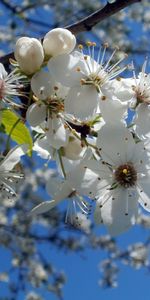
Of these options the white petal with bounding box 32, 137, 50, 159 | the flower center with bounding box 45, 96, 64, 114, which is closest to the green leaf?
the white petal with bounding box 32, 137, 50, 159

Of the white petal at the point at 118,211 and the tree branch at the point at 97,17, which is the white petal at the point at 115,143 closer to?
the white petal at the point at 118,211

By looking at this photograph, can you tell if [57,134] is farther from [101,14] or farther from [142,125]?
[101,14]

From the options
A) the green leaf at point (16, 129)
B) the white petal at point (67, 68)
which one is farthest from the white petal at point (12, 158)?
the white petal at point (67, 68)

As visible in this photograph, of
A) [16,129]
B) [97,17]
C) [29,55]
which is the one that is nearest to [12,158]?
[16,129]

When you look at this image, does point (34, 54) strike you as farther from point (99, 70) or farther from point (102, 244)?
point (102, 244)

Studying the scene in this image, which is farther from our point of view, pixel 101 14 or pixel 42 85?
pixel 101 14

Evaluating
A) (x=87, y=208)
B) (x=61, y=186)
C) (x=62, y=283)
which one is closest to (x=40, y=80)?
(x=61, y=186)
